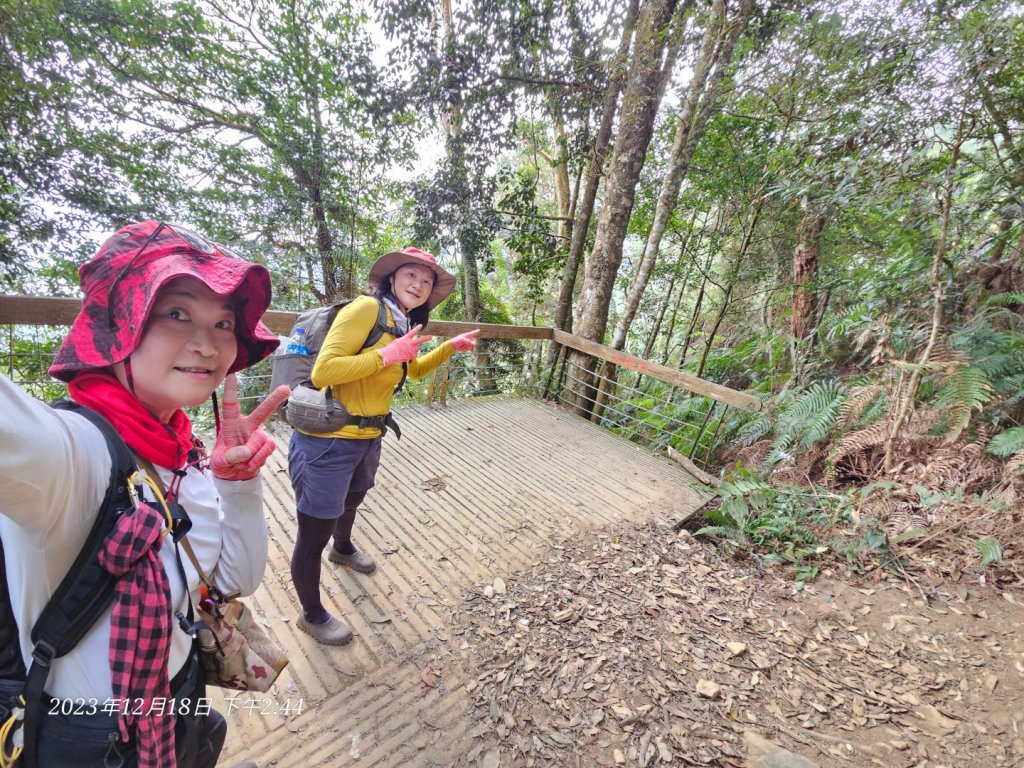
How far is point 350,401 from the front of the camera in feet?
5.92

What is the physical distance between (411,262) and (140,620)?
1.53m

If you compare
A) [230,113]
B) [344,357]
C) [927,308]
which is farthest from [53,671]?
[230,113]

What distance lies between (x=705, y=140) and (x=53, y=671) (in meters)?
6.76

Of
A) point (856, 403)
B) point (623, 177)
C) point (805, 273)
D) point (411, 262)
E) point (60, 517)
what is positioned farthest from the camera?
point (805, 273)

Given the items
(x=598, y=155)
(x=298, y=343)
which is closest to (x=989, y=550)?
(x=298, y=343)

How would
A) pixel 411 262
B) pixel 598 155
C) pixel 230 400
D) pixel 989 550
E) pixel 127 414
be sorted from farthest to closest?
pixel 598 155 → pixel 989 550 → pixel 411 262 → pixel 230 400 → pixel 127 414

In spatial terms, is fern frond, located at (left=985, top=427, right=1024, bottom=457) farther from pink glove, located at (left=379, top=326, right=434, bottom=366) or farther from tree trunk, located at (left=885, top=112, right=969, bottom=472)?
pink glove, located at (left=379, top=326, right=434, bottom=366)

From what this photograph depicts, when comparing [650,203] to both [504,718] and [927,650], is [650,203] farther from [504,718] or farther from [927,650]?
[504,718]

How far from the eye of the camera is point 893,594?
97.7 inches

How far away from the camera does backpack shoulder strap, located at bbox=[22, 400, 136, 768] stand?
697 millimetres

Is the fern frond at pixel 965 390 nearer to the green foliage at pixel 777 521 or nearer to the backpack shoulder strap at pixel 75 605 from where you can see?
the green foliage at pixel 777 521

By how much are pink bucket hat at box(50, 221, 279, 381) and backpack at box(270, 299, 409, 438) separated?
34.3 inches

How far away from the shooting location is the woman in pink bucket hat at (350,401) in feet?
5.56

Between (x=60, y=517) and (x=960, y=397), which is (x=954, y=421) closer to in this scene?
(x=960, y=397)
